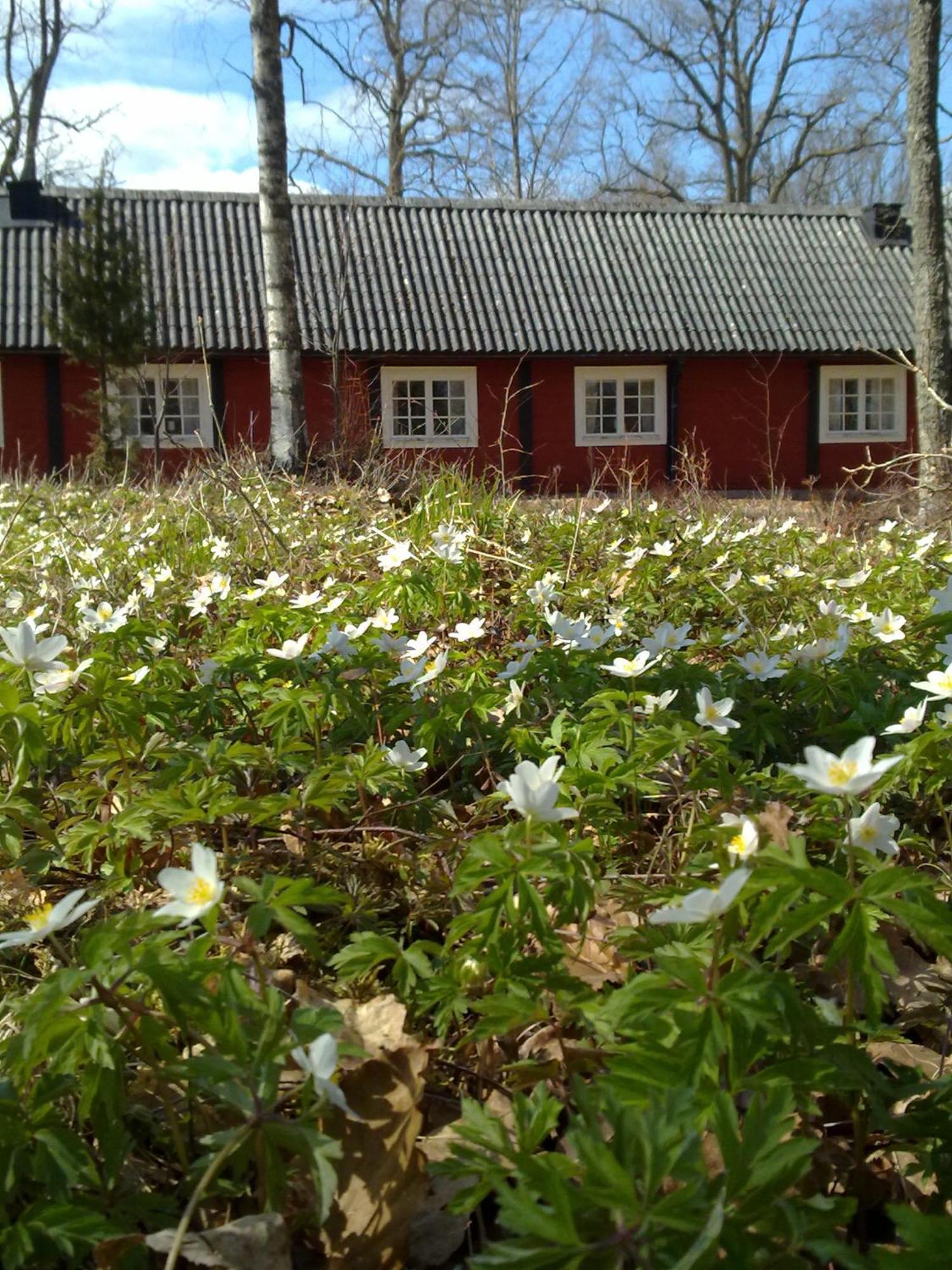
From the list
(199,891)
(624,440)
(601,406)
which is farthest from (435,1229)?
(601,406)

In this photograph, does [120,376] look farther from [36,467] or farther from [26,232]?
[26,232]

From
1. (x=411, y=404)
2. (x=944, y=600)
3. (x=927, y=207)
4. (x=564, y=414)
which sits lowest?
(x=944, y=600)

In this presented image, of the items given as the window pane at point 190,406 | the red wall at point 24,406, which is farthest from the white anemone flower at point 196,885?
the window pane at point 190,406

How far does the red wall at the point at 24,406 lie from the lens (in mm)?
15555

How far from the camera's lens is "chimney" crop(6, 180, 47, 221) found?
54.9 ft

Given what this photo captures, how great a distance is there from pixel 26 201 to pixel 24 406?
354cm

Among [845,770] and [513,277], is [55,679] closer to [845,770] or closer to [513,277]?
[845,770]

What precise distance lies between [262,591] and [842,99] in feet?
95.7

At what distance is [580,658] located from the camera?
8.07 feet

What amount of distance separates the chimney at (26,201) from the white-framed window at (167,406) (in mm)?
3135

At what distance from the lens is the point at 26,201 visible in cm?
1683

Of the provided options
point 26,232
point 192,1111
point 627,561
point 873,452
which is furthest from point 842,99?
point 192,1111

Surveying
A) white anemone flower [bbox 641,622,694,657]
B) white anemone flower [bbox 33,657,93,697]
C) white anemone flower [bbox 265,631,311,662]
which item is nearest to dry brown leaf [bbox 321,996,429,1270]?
white anemone flower [bbox 33,657,93,697]

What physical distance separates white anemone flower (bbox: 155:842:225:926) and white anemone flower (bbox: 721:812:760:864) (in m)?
0.56
